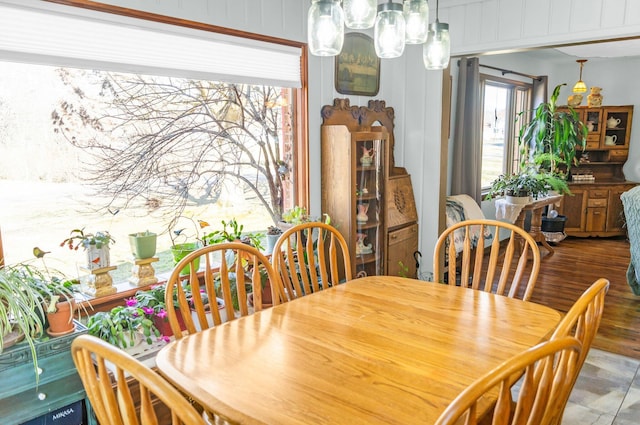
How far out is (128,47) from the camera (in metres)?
2.38

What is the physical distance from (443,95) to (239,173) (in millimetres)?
1833

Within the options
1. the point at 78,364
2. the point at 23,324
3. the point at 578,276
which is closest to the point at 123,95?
the point at 23,324

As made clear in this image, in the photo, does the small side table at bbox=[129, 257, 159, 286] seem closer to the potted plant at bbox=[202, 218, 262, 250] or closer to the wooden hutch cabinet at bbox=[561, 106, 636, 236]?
the potted plant at bbox=[202, 218, 262, 250]

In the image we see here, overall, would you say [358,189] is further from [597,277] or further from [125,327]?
[597,277]

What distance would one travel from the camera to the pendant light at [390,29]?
1.45 m

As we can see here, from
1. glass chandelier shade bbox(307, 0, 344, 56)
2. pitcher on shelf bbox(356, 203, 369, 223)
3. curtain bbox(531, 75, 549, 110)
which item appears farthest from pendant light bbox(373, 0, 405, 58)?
curtain bbox(531, 75, 549, 110)

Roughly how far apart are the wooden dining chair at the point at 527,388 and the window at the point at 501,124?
16.0 ft

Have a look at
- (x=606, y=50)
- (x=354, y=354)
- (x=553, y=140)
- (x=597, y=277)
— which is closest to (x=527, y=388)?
(x=354, y=354)

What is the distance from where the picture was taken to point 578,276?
4656 millimetres

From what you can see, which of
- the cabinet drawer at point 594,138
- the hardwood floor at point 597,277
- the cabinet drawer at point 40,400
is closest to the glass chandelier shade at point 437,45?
the cabinet drawer at point 40,400

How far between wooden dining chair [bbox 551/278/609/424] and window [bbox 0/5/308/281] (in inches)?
83.9

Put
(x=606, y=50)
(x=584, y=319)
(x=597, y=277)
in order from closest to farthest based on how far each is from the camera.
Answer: (x=584, y=319), (x=597, y=277), (x=606, y=50)

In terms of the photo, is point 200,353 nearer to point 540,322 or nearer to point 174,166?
point 540,322

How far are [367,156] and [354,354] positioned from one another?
6.91 ft
